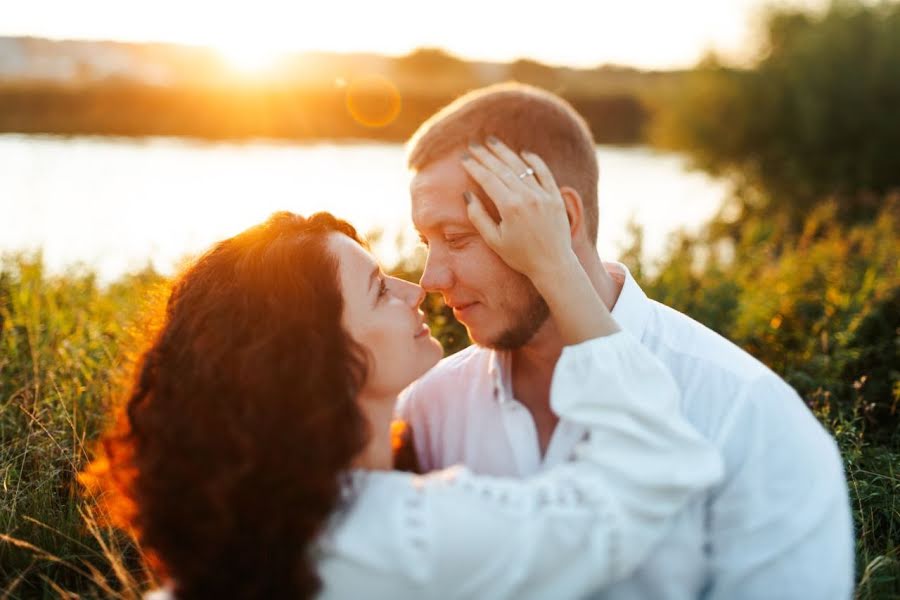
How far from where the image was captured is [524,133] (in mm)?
2656

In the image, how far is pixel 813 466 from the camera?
81.2 inches

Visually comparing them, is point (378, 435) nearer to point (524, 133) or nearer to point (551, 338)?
point (551, 338)

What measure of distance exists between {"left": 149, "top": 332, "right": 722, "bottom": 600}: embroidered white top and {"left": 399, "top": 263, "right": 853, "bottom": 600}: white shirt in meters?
0.20

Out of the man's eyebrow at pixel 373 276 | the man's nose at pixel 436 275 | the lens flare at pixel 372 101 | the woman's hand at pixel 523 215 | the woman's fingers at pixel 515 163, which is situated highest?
the lens flare at pixel 372 101

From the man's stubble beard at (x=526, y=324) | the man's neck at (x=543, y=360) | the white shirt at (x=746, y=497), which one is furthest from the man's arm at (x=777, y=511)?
the man's stubble beard at (x=526, y=324)

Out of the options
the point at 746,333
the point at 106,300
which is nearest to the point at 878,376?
the point at 746,333

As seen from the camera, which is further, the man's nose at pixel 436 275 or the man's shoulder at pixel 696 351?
the man's nose at pixel 436 275

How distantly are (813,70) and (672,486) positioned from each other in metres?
17.3

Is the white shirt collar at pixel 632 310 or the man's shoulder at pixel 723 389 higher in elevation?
the white shirt collar at pixel 632 310

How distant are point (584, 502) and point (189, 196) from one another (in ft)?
32.6

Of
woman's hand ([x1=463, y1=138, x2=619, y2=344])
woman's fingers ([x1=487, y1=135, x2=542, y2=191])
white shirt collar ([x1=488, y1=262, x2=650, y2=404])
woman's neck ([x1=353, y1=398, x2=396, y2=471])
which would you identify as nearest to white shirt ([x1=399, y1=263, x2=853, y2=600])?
white shirt collar ([x1=488, y1=262, x2=650, y2=404])

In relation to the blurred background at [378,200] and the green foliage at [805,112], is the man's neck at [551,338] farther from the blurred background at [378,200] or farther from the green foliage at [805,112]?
the green foliage at [805,112]

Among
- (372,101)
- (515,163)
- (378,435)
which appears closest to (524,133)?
(515,163)

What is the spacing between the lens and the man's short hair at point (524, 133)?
8.71 feet
